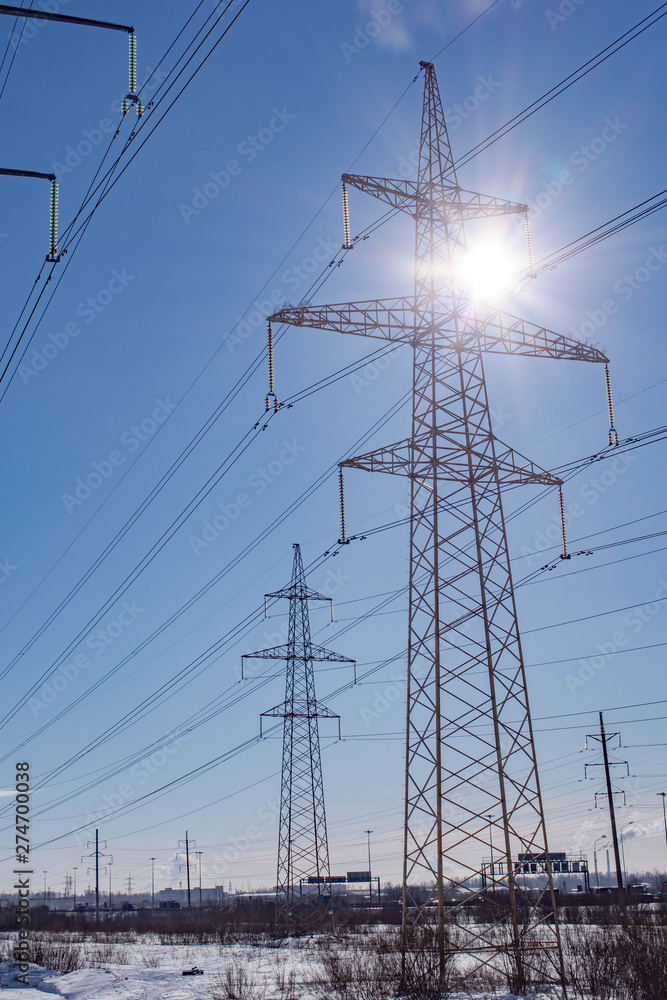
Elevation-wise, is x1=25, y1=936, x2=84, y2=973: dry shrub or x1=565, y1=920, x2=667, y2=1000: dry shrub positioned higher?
x1=565, y1=920, x2=667, y2=1000: dry shrub

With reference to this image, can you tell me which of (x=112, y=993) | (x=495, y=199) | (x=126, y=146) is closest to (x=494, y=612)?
(x=495, y=199)

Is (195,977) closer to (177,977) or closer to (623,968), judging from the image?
(177,977)

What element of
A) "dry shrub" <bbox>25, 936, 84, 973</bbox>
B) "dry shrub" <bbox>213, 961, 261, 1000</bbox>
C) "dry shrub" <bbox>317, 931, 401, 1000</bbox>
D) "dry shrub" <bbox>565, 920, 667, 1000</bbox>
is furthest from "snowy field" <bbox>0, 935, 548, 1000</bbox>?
"dry shrub" <bbox>565, 920, 667, 1000</bbox>

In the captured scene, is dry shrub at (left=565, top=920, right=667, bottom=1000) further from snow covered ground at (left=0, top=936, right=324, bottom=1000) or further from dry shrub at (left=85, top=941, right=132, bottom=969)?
dry shrub at (left=85, top=941, right=132, bottom=969)

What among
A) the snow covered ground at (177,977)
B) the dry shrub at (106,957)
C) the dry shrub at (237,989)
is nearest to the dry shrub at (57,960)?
the dry shrub at (106,957)

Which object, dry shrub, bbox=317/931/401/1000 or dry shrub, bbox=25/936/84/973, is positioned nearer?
dry shrub, bbox=317/931/401/1000

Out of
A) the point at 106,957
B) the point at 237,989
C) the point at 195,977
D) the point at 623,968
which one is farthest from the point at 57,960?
the point at 623,968

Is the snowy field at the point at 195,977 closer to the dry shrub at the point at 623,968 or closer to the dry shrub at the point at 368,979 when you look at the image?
the dry shrub at the point at 368,979

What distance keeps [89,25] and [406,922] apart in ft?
70.5

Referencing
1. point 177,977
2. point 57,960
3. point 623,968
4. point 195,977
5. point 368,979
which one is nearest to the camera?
point 623,968

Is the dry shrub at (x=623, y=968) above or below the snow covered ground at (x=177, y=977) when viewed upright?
above

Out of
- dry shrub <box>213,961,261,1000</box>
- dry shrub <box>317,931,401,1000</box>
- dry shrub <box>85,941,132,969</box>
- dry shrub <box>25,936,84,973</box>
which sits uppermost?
dry shrub <box>317,931,401,1000</box>

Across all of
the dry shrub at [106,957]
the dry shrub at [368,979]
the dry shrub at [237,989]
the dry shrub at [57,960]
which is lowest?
the dry shrub at [106,957]

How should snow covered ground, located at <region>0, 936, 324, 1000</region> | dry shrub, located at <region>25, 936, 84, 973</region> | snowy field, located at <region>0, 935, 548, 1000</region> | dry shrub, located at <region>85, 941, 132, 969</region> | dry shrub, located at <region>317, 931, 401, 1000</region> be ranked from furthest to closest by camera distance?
dry shrub, located at <region>85, 941, 132, 969</region> < dry shrub, located at <region>25, 936, 84, 973</region> < snow covered ground, located at <region>0, 936, 324, 1000</region> < snowy field, located at <region>0, 935, 548, 1000</region> < dry shrub, located at <region>317, 931, 401, 1000</region>
